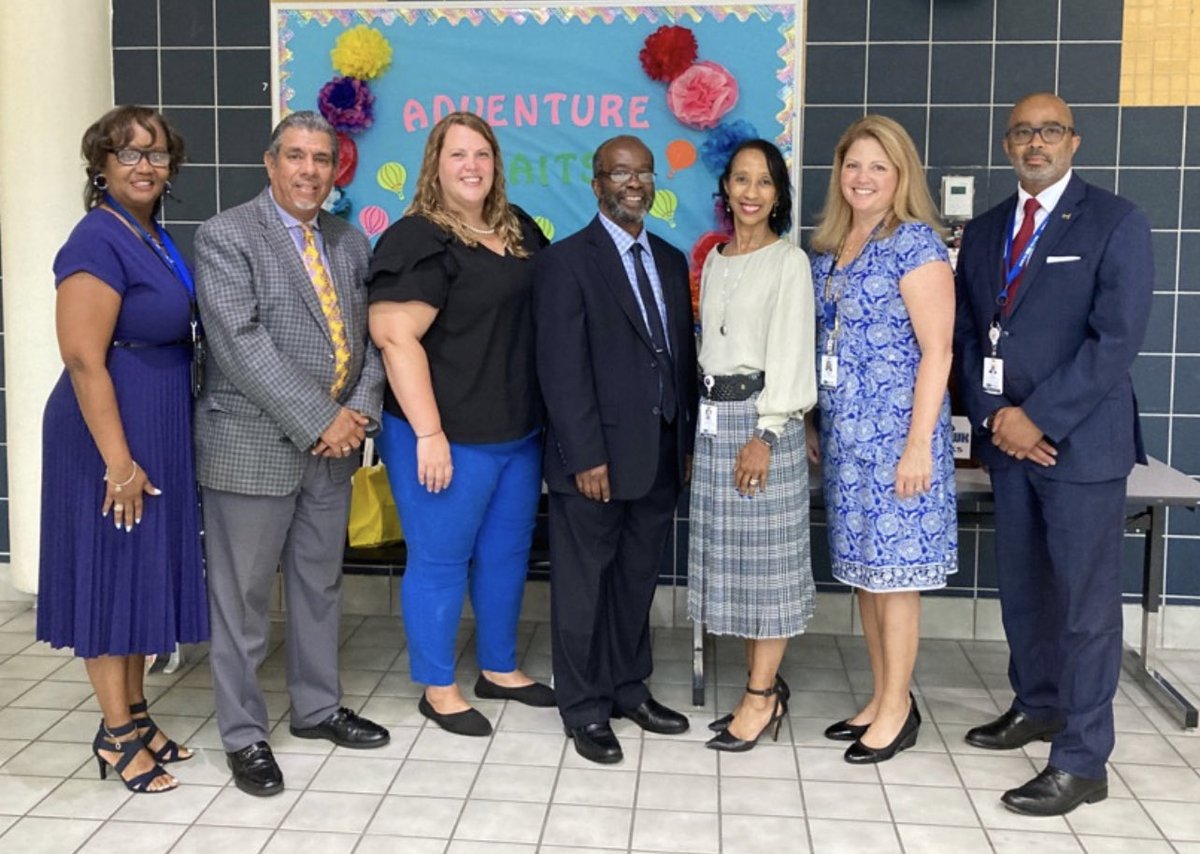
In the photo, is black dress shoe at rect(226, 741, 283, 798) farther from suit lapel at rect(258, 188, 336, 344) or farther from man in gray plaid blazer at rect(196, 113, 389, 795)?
suit lapel at rect(258, 188, 336, 344)

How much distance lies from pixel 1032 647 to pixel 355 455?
1889mm

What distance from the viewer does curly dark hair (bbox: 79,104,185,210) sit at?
270cm

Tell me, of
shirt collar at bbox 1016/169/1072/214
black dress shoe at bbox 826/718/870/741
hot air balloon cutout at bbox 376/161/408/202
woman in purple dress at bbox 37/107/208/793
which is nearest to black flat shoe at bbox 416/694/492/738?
woman in purple dress at bbox 37/107/208/793

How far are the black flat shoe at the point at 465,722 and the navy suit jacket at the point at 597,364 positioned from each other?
2.50 feet

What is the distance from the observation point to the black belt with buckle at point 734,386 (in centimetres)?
293

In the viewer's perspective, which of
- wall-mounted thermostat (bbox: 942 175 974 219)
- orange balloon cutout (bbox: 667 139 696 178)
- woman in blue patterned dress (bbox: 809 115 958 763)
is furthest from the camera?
orange balloon cutout (bbox: 667 139 696 178)

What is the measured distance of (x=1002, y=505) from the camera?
3.02 metres

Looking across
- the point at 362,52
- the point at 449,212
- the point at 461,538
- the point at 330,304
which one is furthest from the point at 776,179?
the point at 362,52

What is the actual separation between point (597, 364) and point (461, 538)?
25.3 inches

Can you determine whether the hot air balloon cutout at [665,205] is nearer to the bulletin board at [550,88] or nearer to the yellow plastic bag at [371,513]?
the bulletin board at [550,88]

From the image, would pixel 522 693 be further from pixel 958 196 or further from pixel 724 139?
pixel 958 196

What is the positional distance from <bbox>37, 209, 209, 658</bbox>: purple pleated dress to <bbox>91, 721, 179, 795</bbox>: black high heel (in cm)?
24

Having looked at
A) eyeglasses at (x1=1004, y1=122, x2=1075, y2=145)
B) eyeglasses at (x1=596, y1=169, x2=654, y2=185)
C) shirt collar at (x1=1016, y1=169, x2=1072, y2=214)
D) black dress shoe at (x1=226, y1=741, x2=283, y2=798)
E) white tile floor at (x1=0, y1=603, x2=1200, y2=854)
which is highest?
eyeglasses at (x1=1004, y1=122, x2=1075, y2=145)

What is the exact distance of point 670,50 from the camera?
386 centimetres
